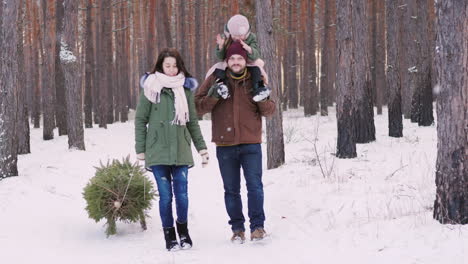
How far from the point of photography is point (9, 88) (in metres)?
7.34

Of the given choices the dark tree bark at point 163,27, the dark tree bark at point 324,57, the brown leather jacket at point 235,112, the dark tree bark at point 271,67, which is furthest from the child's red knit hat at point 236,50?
the dark tree bark at point 324,57

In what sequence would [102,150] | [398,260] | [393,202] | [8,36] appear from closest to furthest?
1. [398,260]
2. [393,202]
3. [8,36]
4. [102,150]

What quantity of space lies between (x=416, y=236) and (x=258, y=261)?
1.45 metres

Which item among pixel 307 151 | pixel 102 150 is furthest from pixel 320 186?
pixel 102 150

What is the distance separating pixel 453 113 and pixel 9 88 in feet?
22.0

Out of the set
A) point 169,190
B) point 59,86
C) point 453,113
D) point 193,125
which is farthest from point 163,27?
point 453,113

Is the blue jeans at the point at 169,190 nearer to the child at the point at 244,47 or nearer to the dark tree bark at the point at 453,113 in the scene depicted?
the child at the point at 244,47

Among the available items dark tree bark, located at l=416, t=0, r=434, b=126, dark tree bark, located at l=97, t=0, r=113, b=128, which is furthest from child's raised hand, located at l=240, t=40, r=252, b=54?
dark tree bark, located at l=97, t=0, r=113, b=128

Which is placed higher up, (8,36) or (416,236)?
(8,36)

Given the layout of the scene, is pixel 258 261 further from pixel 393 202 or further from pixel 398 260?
pixel 393 202

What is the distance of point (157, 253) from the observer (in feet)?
14.4

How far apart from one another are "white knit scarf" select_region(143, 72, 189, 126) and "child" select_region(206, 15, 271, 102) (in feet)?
→ 1.40

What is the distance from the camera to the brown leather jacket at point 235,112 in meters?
4.46

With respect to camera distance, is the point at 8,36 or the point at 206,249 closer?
the point at 206,249
